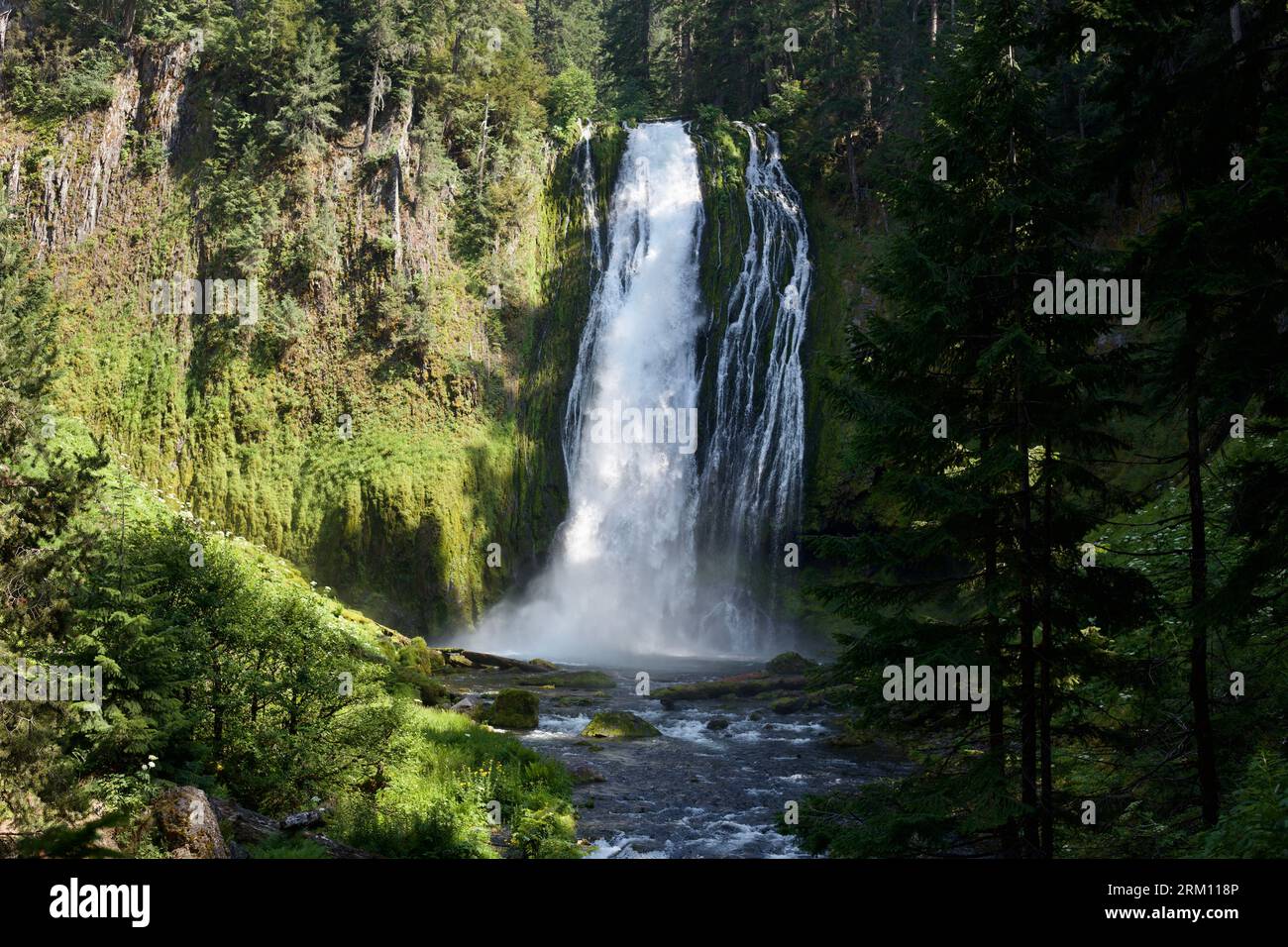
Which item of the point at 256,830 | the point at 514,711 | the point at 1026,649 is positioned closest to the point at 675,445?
the point at 514,711

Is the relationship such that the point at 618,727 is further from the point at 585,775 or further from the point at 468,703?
the point at 468,703

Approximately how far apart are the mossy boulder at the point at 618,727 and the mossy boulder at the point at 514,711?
1318 mm

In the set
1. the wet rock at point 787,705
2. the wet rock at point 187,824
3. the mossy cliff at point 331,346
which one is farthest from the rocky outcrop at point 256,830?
the mossy cliff at point 331,346

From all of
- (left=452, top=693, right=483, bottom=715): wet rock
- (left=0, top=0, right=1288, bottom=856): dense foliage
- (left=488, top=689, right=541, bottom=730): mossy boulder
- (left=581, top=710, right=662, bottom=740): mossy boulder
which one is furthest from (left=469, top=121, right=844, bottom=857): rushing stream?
(left=0, top=0, right=1288, bottom=856): dense foliage

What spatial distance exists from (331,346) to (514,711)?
880 inches

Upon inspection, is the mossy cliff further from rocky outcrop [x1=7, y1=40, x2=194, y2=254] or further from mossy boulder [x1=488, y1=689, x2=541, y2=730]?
mossy boulder [x1=488, y1=689, x2=541, y2=730]

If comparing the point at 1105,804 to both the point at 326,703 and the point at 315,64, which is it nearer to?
the point at 326,703

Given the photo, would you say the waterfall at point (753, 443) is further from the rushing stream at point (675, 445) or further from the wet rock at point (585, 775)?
the wet rock at point (585, 775)

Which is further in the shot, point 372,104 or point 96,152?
point 96,152

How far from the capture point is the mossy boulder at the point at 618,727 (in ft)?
64.2

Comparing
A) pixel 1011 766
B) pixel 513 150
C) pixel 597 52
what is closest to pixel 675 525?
pixel 513 150

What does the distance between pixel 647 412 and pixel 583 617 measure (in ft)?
28.0

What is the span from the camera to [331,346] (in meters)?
37.2

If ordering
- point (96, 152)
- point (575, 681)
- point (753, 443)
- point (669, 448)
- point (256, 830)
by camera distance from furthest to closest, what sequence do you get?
1. point (96, 152)
2. point (669, 448)
3. point (753, 443)
4. point (575, 681)
5. point (256, 830)
